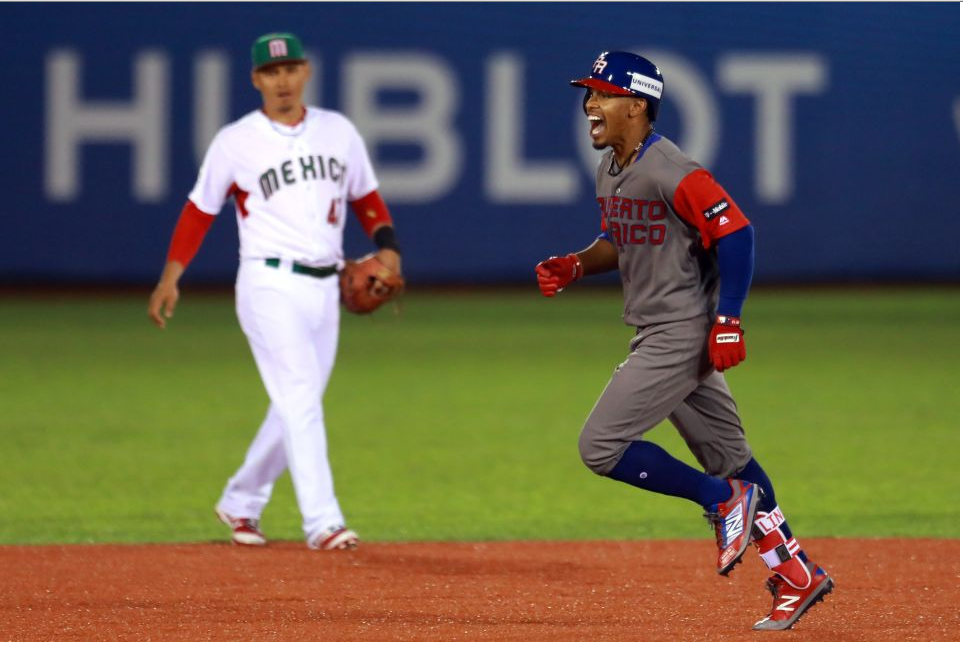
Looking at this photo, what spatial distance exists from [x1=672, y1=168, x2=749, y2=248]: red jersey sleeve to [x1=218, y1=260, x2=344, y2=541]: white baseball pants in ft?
7.03

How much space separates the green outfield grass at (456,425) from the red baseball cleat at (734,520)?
84.6 inches

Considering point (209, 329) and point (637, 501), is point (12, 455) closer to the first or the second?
point (637, 501)

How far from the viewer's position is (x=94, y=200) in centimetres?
2141

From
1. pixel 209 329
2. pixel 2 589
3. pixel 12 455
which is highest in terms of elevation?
pixel 2 589

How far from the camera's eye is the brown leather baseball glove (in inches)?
274

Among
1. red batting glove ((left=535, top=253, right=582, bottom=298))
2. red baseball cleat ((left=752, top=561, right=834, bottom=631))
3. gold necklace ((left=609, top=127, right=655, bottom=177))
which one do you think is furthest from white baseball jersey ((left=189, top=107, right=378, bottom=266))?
red baseball cleat ((left=752, top=561, right=834, bottom=631))

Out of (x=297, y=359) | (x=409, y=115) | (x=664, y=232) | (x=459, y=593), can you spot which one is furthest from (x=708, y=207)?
(x=409, y=115)

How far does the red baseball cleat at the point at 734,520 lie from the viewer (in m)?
4.96

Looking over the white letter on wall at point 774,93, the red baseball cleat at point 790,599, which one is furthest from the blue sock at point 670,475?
the white letter on wall at point 774,93

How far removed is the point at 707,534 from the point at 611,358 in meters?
7.39

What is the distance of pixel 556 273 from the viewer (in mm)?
5371

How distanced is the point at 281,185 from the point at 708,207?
7.66 feet

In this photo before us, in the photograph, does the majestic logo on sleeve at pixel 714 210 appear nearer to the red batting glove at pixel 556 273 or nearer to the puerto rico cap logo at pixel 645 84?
the puerto rico cap logo at pixel 645 84

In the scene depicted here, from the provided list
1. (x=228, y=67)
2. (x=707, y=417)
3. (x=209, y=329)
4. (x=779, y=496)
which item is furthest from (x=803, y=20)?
(x=707, y=417)
